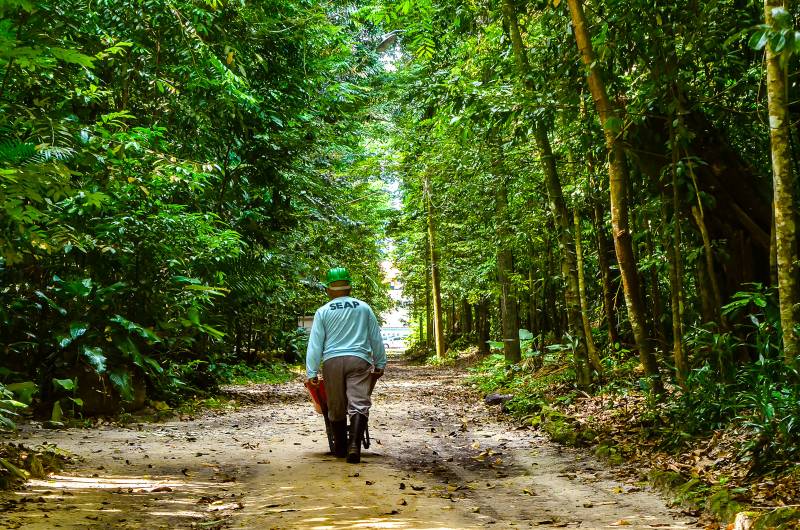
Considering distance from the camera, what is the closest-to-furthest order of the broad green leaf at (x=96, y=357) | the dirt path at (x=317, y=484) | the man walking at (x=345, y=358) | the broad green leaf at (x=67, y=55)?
the broad green leaf at (x=67, y=55), the dirt path at (x=317, y=484), the man walking at (x=345, y=358), the broad green leaf at (x=96, y=357)

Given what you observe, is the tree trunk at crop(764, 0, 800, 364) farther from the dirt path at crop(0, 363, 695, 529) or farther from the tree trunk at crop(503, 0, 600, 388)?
the tree trunk at crop(503, 0, 600, 388)

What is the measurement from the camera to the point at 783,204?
18.2ft

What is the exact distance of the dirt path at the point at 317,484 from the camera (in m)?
5.08

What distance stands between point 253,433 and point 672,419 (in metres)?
5.61

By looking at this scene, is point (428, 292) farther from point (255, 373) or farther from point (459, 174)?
point (459, 174)

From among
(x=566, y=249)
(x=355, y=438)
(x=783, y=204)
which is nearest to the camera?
(x=783, y=204)

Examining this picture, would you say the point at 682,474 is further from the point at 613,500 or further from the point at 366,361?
the point at 366,361

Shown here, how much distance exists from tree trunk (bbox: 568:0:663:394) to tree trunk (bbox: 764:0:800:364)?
88.4 inches

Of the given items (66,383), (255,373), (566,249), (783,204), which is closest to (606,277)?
(566,249)

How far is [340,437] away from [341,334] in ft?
3.61

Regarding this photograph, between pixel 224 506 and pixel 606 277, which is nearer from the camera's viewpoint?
pixel 224 506

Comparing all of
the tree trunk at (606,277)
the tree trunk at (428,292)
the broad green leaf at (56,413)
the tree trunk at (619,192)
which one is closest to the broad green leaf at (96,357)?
the broad green leaf at (56,413)

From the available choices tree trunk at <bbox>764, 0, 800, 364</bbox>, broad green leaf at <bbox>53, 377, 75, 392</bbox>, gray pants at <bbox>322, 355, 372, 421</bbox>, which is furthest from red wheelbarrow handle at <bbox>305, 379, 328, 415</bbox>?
tree trunk at <bbox>764, 0, 800, 364</bbox>

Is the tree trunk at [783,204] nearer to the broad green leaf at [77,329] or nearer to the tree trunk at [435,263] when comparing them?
the broad green leaf at [77,329]
